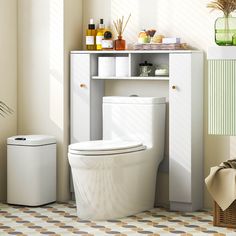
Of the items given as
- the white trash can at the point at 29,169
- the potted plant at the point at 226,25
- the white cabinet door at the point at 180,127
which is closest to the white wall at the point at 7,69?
the white trash can at the point at 29,169

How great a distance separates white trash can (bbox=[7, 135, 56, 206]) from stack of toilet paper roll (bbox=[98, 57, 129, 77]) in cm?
67

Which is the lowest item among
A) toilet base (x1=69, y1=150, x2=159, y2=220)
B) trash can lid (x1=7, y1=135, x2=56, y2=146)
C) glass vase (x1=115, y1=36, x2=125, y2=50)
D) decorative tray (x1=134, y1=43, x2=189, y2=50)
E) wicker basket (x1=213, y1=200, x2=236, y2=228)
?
wicker basket (x1=213, y1=200, x2=236, y2=228)

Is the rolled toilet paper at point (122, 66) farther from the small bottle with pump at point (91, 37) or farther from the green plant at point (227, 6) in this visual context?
the green plant at point (227, 6)

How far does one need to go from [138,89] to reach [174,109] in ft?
1.55

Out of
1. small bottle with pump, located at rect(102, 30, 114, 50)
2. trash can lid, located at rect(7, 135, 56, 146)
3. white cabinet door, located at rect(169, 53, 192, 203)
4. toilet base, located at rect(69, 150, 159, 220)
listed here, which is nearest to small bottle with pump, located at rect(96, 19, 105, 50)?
Answer: small bottle with pump, located at rect(102, 30, 114, 50)

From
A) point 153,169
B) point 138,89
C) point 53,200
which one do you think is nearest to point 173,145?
point 153,169

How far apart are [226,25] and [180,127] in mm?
834

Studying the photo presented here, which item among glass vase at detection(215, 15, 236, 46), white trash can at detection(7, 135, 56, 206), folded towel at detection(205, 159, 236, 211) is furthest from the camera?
white trash can at detection(7, 135, 56, 206)

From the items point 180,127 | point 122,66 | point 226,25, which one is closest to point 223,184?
point 180,127

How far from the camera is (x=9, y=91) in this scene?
5516 millimetres

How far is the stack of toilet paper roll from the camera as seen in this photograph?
5.28 metres

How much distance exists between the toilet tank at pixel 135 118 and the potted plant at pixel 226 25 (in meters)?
0.73

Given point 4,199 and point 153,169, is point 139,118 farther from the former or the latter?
point 4,199

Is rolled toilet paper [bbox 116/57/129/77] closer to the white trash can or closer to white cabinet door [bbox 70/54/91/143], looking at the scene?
white cabinet door [bbox 70/54/91/143]
